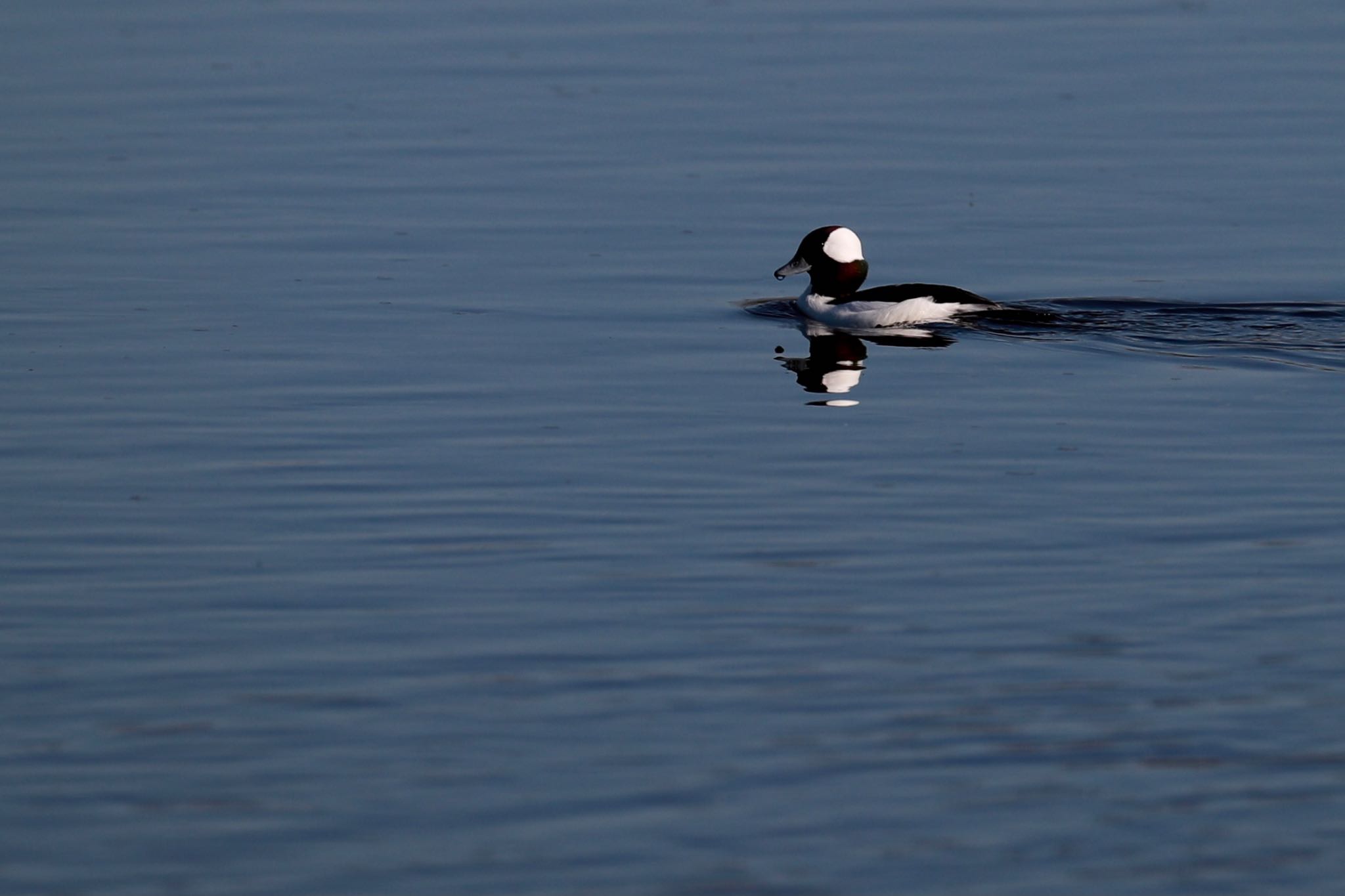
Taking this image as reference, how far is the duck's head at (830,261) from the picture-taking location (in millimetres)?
15984

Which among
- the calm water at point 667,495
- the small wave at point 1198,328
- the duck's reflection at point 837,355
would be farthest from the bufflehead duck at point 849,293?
the small wave at point 1198,328

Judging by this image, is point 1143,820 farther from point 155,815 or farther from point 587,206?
point 587,206

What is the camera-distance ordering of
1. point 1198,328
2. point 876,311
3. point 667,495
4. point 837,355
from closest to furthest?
1. point 667,495
2. point 1198,328
3. point 837,355
4. point 876,311

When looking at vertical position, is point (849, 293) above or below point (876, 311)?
above

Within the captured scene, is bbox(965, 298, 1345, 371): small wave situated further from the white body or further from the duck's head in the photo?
the duck's head

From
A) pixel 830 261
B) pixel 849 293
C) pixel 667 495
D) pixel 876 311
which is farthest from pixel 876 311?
pixel 667 495

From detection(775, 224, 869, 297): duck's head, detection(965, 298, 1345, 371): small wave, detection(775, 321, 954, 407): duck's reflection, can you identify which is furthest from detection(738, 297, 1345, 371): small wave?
detection(775, 224, 869, 297): duck's head

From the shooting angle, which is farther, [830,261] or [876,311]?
[830,261]

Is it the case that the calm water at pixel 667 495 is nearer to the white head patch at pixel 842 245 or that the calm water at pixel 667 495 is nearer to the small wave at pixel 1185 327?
the small wave at pixel 1185 327

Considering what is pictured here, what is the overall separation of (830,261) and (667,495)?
6132mm

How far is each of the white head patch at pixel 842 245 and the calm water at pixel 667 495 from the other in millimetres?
604

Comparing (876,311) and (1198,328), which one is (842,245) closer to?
(876,311)

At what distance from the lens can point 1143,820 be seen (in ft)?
21.1

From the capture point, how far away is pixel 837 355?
47.4 ft
